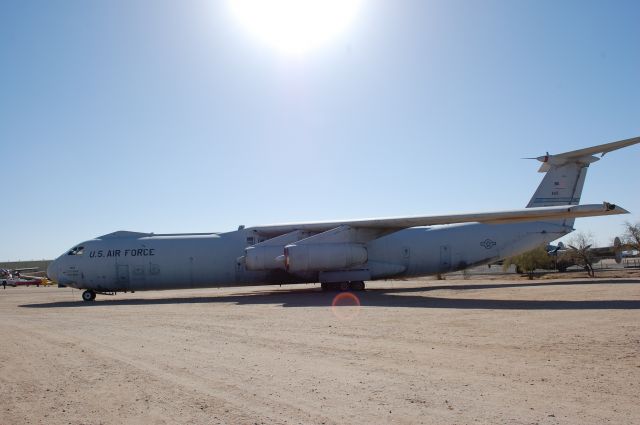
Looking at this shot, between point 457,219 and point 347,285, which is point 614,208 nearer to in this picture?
point 457,219

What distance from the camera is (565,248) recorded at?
5012cm

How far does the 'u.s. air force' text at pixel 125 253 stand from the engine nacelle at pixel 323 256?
651cm

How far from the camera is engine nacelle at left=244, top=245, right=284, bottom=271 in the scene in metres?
22.4

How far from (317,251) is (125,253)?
8.92m

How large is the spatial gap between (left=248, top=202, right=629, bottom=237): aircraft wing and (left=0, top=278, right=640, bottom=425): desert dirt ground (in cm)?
583

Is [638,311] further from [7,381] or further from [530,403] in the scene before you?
[7,381]

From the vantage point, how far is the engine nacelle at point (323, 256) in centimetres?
2208

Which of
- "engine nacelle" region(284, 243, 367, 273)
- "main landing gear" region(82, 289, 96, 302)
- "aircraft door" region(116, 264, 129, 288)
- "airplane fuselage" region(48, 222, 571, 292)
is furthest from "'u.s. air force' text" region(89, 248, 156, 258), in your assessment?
"engine nacelle" region(284, 243, 367, 273)

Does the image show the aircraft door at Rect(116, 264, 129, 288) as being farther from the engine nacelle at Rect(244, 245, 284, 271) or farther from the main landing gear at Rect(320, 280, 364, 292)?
the main landing gear at Rect(320, 280, 364, 292)

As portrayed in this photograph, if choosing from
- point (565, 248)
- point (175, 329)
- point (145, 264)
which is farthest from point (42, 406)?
point (565, 248)

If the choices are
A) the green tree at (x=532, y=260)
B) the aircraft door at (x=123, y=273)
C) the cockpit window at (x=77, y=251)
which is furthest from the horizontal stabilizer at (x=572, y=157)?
the cockpit window at (x=77, y=251)

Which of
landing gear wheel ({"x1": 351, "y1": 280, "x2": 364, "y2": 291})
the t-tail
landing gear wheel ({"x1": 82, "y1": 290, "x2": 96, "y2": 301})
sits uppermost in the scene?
the t-tail

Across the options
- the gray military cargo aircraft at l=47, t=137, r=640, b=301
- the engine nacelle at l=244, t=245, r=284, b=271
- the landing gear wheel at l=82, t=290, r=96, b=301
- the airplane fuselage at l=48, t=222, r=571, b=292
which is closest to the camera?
the engine nacelle at l=244, t=245, r=284, b=271

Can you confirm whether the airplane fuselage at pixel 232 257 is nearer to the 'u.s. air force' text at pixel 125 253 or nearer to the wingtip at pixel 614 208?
the 'u.s. air force' text at pixel 125 253
